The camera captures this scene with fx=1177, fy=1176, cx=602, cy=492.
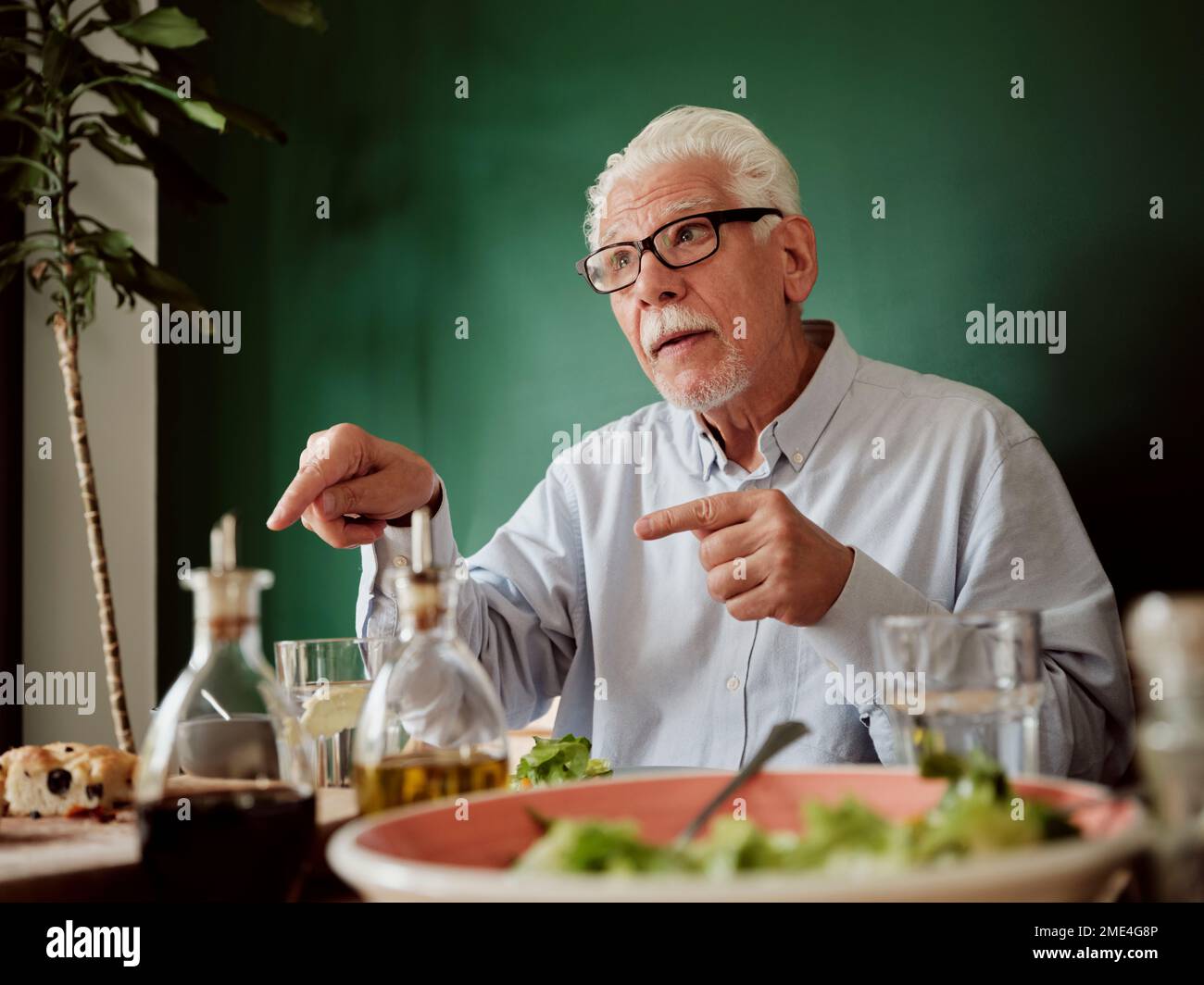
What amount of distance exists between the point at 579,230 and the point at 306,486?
1306mm

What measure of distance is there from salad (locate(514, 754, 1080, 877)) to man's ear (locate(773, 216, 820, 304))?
144 cm

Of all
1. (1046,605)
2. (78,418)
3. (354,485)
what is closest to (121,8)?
(78,418)

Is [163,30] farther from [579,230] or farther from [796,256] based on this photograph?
[796,256]

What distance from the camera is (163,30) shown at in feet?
7.48

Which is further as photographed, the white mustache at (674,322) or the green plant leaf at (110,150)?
the green plant leaf at (110,150)

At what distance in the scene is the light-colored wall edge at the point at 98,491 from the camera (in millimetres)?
2730

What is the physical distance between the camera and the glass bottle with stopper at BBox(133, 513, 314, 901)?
0.57m

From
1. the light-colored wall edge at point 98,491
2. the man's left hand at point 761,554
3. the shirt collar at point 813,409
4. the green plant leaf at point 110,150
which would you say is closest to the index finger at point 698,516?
the man's left hand at point 761,554

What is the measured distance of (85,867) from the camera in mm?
648

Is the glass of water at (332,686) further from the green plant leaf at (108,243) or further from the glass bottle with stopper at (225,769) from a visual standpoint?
the green plant leaf at (108,243)

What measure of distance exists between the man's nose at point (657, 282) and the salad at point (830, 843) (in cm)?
134

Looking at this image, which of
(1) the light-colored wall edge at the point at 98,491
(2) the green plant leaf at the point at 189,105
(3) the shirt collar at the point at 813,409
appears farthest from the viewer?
(1) the light-colored wall edge at the point at 98,491

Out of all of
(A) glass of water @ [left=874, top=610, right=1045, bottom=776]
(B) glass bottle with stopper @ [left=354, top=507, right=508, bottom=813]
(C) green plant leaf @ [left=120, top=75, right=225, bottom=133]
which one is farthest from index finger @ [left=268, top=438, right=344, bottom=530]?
(C) green plant leaf @ [left=120, top=75, right=225, bottom=133]
